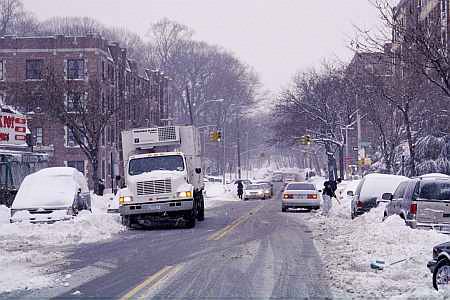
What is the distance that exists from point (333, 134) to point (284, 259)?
164 ft

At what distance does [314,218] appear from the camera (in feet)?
104

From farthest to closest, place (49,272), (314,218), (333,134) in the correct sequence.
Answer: (333,134) → (314,218) → (49,272)

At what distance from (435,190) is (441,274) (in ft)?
24.6

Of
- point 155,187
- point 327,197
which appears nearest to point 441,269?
point 155,187

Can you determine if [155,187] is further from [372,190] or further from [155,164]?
[372,190]

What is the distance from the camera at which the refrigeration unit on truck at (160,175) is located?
25.4 metres

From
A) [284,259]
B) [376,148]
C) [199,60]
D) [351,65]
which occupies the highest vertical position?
[199,60]

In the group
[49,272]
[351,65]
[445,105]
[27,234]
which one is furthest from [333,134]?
[49,272]

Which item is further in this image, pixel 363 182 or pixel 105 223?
pixel 363 182

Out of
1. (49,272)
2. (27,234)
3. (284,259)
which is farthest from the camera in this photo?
(27,234)

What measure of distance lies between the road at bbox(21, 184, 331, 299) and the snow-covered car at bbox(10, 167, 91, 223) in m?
2.40

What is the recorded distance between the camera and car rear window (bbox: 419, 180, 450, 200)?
17.7 m

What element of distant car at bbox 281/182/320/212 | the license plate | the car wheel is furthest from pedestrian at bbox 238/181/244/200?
the car wheel

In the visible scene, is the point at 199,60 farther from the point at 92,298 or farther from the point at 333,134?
the point at 92,298
